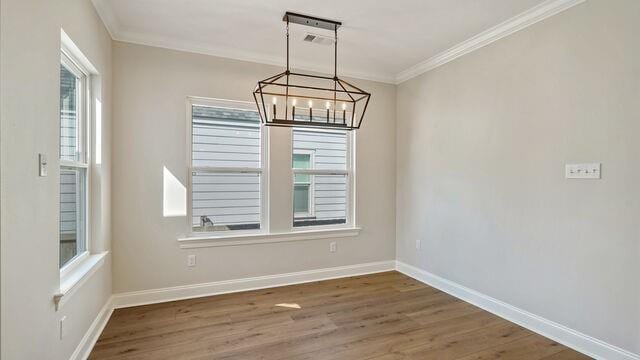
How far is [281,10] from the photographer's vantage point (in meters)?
2.78

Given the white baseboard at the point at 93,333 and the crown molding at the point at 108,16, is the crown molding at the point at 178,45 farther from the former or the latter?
the white baseboard at the point at 93,333

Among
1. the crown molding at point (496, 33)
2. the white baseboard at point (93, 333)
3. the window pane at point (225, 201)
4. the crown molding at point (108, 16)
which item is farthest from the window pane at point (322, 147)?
the white baseboard at point (93, 333)

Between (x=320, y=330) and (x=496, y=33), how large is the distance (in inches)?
125

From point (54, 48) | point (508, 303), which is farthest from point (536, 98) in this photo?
point (54, 48)

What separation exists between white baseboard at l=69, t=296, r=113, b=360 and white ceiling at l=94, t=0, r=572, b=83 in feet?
8.37

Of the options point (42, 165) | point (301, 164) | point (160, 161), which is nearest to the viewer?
point (42, 165)

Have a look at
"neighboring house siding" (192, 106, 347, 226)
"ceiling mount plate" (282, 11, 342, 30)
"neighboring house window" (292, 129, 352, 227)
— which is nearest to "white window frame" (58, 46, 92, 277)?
"neighboring house siding" (192, 106, 347, 226)

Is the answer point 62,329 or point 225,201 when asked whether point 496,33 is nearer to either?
point 225,201

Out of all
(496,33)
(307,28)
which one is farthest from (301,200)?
(496,33)

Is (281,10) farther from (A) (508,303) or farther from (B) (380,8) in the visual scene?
(A) (508,303)

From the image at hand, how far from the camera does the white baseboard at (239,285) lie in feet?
10.8

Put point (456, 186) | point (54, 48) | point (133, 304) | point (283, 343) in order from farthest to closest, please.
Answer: point (456, 186), point (133, 304), point (283, 343), point (54, 48)

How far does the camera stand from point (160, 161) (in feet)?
11.1

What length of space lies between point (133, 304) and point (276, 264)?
1509 millimetres
